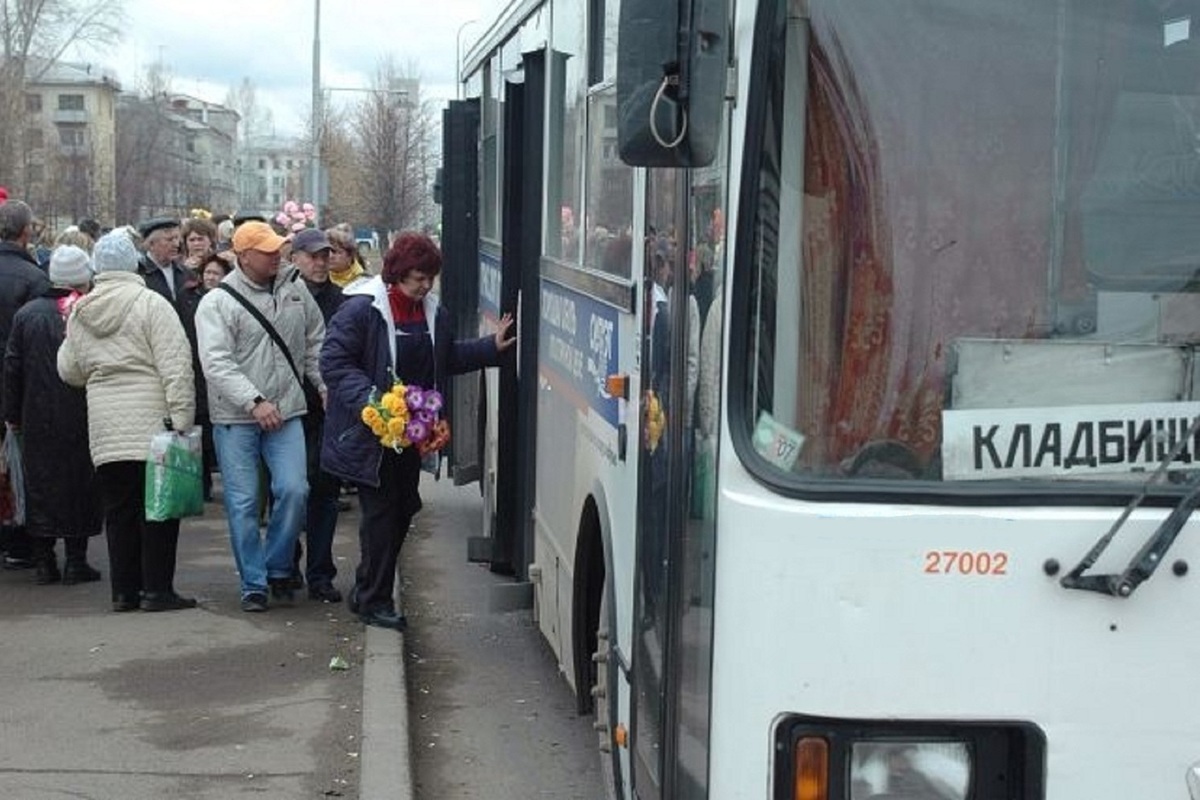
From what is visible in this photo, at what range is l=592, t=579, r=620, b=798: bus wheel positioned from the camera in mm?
4988

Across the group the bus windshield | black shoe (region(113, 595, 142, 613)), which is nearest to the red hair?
black shoe (region(113, 595, 142, 613))

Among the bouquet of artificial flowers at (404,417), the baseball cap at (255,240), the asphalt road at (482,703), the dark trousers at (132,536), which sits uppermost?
the baseball cap at (255,240)

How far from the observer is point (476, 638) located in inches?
344

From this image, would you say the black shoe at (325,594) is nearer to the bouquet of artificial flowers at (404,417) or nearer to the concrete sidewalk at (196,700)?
the concrete sidewalk at (196,700)

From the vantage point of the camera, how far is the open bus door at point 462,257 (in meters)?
10.5

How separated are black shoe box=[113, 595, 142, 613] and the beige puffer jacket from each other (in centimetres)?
82

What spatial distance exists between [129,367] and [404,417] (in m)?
1.40

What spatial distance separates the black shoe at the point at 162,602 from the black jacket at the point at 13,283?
4.76 ft

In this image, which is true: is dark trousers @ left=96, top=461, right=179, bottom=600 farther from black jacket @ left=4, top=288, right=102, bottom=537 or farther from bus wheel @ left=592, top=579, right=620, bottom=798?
bus wheel @ left=592, top=579, right=620, bottom=798

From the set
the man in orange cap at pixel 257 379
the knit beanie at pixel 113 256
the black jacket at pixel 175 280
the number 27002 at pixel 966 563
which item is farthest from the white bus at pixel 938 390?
the black jacket at pixel 175 280

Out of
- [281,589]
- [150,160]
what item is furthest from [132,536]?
[150,160]

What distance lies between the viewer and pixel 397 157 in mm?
32312

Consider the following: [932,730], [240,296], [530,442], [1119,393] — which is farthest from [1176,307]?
[240,296]

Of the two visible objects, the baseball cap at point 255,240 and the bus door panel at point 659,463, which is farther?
the baseball cap at point 255,240
